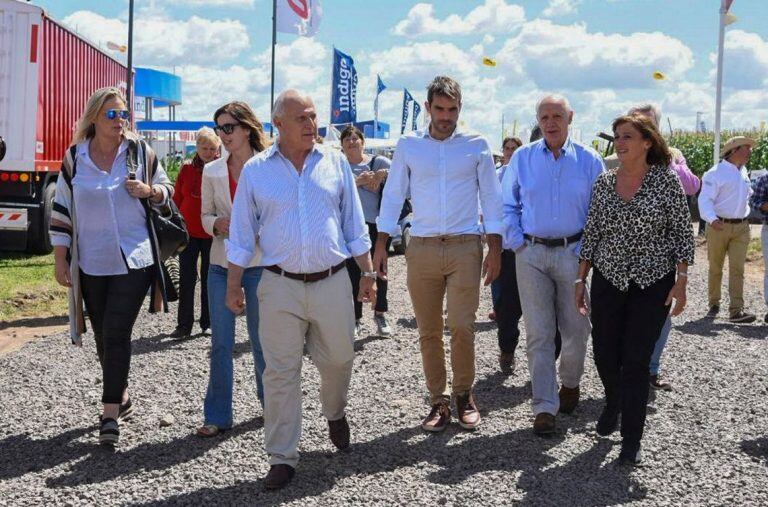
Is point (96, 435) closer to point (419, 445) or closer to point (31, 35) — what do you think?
point (419, 445)

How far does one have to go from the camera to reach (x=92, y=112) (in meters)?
5.38

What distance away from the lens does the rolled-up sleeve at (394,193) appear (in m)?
5.75

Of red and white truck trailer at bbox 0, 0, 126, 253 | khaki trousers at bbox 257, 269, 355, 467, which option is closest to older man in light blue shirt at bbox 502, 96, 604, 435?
khaki trousers at bbox 257, 269, 355, 467

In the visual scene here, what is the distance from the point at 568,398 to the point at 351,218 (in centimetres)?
215

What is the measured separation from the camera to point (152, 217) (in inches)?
218

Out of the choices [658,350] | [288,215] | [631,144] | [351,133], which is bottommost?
[658,350]

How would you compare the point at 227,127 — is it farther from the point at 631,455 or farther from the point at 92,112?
the point at 631,455

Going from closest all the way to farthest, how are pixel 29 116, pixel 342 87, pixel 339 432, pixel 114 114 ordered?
pixel 339 432, pixel 114 114, pixel 29 116, pixel 342 87

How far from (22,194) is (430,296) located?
1013 centimetres

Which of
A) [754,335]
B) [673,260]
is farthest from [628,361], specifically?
[754,335]

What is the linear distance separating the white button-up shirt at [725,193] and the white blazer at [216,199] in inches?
260

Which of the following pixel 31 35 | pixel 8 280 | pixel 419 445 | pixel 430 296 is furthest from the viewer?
pixel 31 35

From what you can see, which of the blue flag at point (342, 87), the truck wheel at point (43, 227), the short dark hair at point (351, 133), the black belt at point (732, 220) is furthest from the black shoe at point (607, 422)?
the blue flag at point (342, 87)

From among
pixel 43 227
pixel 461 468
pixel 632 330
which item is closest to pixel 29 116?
pixel 43 227
